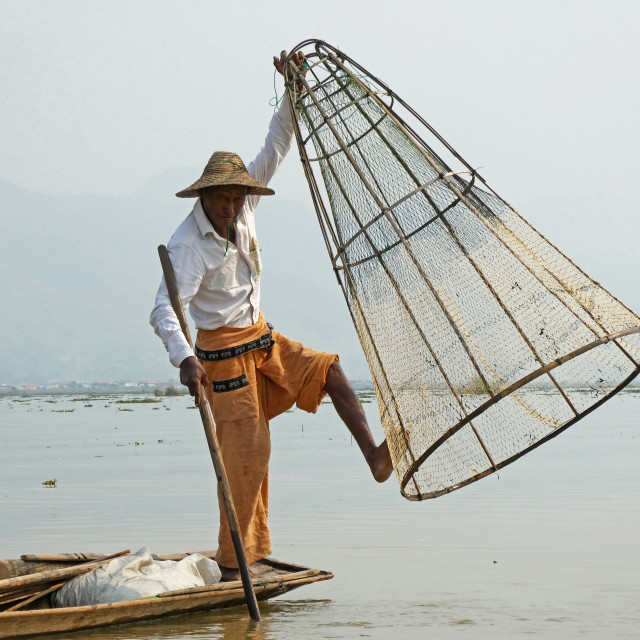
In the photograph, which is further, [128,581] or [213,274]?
[213,274]

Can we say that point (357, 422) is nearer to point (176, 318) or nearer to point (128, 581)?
point (176, 318)

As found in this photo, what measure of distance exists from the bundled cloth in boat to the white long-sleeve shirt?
3.10 ft

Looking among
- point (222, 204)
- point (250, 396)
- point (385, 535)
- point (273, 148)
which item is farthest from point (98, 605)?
point (385, 535)

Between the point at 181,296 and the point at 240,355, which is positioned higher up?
the point at 181,296

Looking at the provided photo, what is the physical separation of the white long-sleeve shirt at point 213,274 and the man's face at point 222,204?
0.04 metres

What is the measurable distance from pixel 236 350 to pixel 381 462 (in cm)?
86

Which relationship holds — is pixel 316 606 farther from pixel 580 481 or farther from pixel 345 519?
pixel 580 481

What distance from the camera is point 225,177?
4.97 meters

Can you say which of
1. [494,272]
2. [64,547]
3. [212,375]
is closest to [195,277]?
[212,375]

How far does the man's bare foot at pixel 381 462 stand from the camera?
490cm

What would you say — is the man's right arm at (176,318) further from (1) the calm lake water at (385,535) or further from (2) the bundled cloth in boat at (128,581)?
(1) the calm lake water at (385,535)

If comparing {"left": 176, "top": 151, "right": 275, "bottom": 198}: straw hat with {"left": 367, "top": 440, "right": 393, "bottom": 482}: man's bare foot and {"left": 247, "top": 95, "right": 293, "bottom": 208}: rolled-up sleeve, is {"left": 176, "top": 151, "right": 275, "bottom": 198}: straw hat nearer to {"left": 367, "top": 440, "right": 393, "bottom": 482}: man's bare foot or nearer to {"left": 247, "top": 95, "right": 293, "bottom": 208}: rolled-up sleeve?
{"left": 247, "top": 95, "right": 293, "bottom": 208}: rolled-up sleeve

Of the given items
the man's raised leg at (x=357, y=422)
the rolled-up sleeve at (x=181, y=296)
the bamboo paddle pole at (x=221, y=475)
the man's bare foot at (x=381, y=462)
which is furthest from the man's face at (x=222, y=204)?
the man's bare foot at (x=381, y=462)

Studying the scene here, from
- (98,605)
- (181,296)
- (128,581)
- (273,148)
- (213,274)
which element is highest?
(273,148)
